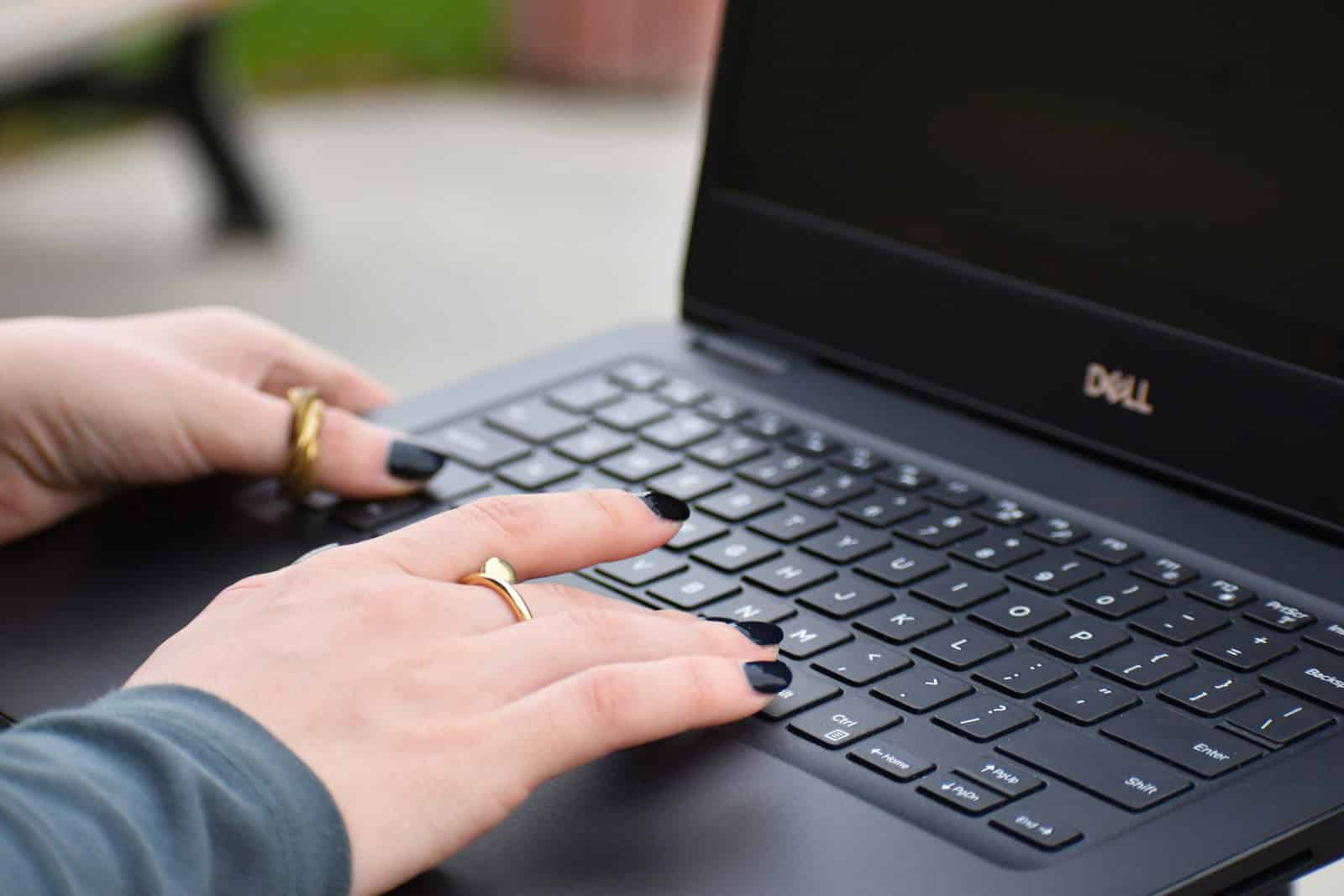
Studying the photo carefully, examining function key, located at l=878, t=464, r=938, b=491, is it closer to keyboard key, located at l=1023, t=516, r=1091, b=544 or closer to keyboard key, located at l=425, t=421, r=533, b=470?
keyboard key, located at l=1023, t=516, r=1091, b=544

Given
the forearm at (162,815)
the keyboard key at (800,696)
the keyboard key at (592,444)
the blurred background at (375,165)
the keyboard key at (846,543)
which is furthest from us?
the blurred background at (375,165)

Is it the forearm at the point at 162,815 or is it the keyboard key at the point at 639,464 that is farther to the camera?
the keyboard key at the point at 639,464

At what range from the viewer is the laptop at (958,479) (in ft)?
1.70

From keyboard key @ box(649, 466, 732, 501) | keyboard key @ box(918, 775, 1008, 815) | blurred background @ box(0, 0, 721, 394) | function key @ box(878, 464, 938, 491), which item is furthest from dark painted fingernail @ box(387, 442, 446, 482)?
blurred background @ box(0, 0, 721, 394)

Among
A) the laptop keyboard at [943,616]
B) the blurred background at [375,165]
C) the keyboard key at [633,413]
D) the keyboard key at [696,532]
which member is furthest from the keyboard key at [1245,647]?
the blurred background at [375,165]

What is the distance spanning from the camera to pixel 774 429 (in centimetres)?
80

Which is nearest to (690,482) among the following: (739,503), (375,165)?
(739,503)

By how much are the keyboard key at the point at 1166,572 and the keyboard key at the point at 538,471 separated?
265 mm

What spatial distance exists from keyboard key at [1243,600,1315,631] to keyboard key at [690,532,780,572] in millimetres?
191

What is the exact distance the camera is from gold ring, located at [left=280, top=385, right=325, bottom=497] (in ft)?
2.45

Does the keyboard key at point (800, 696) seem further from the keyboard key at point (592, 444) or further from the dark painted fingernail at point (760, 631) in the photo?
the keyboard key at point (592, 444)

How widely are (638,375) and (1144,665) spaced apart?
A: 35 centimetres

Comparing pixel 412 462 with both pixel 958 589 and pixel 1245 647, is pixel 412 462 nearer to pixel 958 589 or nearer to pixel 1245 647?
pixel 958 589

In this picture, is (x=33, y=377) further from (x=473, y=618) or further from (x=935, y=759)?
(x=935, y=759)
